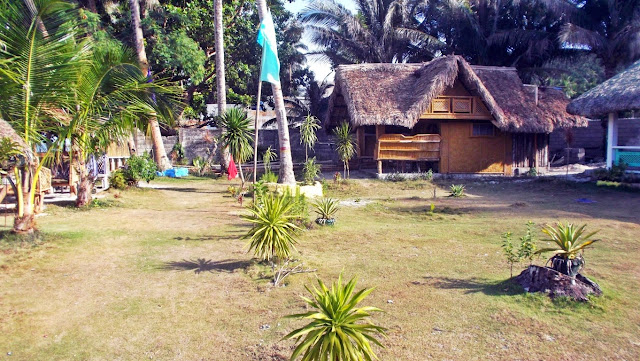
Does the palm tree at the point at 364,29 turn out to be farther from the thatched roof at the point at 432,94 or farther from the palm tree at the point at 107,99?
the palm tree at the point at 107,99

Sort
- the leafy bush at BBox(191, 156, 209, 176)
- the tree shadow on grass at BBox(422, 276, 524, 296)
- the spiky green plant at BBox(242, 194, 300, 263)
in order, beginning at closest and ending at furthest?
the tree shadow on grass at BBox(422, 276, 524, 296), the spiky green plant at BBox(242, 194, 300, 263), the leafy bush at BBox(191, 156, 209, 176)

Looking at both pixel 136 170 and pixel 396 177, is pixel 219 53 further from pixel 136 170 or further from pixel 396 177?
pixel 396 177

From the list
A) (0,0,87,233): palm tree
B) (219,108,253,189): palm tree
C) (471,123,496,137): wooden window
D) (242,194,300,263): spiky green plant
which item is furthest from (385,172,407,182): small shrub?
(0,0,87,233): palm tree

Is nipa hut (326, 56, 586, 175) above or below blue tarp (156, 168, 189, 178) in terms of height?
above

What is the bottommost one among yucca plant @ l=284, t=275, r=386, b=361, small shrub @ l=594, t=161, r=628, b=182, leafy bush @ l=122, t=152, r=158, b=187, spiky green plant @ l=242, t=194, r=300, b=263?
yucca plant @ l=284, t=275, r=386, b=361

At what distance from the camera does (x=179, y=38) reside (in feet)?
62.0

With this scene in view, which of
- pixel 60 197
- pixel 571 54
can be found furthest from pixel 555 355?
pixel 571 54

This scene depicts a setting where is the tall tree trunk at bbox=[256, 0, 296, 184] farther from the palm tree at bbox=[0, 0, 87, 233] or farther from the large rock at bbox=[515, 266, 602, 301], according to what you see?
the large rock at bbox=[515, 266, 602, 301]

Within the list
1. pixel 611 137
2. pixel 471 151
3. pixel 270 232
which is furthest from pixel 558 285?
pixel 471 151

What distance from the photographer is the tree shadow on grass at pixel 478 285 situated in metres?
5.07

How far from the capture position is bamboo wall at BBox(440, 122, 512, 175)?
671 inches

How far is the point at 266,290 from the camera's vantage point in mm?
5328

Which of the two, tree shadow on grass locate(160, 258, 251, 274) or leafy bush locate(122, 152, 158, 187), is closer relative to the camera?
tree shadow on grass locate(160, 258, 251, 274)

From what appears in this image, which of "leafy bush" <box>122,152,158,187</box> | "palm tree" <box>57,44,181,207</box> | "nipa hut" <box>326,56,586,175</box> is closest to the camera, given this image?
"palm tree" <box>57,44,181,207</box>
